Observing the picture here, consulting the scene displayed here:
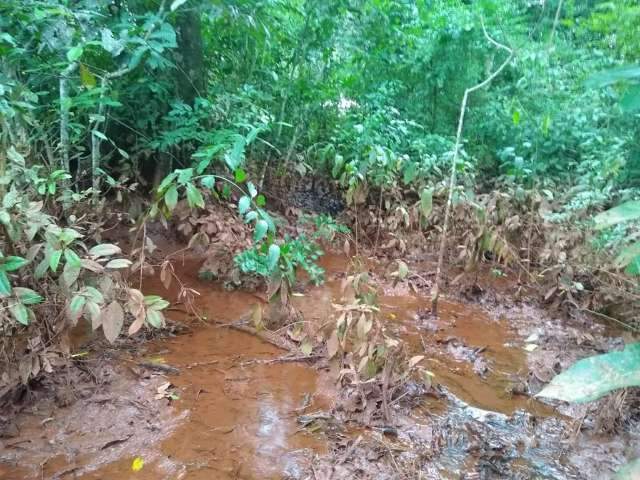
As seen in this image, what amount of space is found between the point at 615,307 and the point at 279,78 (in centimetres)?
406

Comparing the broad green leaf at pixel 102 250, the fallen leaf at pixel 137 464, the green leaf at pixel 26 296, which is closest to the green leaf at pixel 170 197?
the broad green leaf at pixel 102 250

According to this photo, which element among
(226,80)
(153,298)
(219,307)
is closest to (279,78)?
(226,80)

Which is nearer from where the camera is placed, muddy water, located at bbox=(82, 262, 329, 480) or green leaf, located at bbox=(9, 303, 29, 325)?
green leaf, located at bbox=(9, 303, 29, 325)

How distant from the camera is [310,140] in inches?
241

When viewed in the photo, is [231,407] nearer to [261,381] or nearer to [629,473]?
[261,381]

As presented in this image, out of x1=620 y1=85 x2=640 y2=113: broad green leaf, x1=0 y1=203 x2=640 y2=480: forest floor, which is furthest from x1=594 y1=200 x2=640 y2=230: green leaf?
x1=0 y1=203 x2=640 y2=480: forest floor

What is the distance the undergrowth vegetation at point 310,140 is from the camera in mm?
2619

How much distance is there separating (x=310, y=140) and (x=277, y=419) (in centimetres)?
417

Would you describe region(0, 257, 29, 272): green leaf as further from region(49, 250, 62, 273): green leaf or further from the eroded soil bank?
the eroded soil bank

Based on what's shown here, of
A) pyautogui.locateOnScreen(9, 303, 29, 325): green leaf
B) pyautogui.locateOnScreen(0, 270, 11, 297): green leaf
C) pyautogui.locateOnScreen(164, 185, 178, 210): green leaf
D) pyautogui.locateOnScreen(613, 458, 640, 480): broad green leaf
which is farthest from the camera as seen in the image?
pyautogui.locateOnScreen(164, 185, 178, 210): green leaf

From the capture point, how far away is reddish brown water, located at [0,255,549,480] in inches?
87.7

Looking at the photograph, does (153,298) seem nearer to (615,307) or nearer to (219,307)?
(219,307)

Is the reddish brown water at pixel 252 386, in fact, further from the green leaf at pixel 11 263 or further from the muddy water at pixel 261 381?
the green leaf at pixel 11 263

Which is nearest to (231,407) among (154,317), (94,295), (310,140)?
(154,317)
